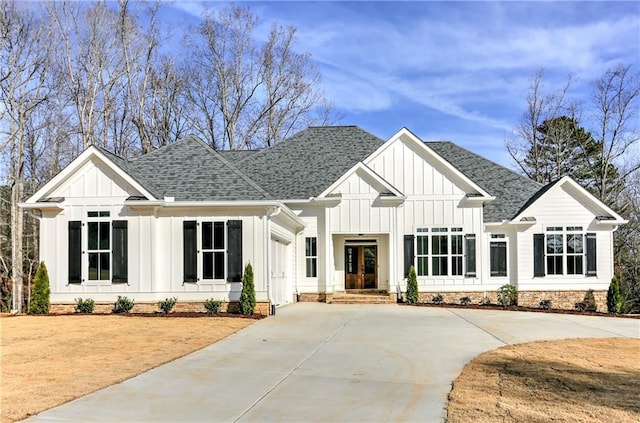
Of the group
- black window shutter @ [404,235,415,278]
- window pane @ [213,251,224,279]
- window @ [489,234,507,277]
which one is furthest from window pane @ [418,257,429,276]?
window pane @ [213,251,224,279]

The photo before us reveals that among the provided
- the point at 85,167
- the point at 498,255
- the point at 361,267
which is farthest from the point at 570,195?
the point at 85,167

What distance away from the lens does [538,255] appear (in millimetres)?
22625

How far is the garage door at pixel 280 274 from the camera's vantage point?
61.2 ft

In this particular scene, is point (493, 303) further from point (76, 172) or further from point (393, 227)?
point (76, 172)

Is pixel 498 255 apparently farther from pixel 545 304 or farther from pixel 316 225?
pixel 316 225

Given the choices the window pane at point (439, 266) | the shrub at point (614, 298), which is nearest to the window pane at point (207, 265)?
the window pane at point (439, 266)

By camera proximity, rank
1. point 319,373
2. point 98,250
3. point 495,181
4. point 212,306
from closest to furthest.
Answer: point 319,373
point 212,306
point 98,250
point 495,181

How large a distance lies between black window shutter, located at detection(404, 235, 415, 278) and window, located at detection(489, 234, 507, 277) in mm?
3234

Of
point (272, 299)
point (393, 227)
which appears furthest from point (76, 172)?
point (393, 227)

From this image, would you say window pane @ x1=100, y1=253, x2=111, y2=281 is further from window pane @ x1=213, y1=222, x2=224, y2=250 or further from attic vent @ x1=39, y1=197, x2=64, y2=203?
window pane @ x1=213, y1=222, x2=224, y2=250

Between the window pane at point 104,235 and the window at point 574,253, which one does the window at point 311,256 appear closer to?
the window pane at point 104,235

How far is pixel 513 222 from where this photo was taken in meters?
22.6

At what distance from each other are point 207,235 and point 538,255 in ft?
41.6

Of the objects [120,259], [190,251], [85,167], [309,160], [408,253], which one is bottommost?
[408,253]
